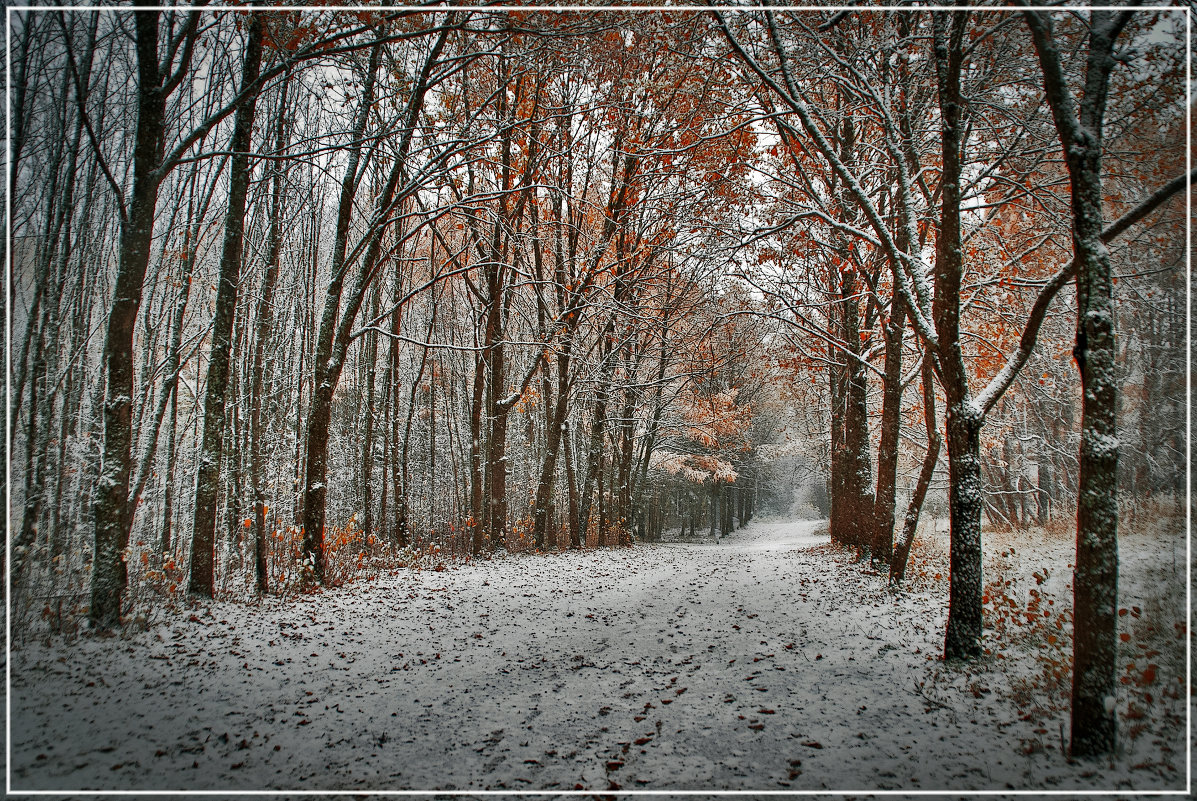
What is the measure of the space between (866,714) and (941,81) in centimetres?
534

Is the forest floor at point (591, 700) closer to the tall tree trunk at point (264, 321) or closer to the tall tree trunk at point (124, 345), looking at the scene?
the tall tree trunk at point (124, 345)

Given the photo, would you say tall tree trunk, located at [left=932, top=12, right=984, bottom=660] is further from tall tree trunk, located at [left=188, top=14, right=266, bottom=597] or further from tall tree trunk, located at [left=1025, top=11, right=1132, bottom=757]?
tall tree trunk, located at [left=188, top=14, right=266, bottom=597]

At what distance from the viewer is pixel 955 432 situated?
4676 mm

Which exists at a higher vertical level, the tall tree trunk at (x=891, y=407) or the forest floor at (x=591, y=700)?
the tall tree trunk at (x=891, y=407)

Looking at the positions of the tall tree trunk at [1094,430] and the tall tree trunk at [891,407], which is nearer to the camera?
the tall tree trunk at [1094,430]

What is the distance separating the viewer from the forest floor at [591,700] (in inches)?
117

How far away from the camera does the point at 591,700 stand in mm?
4168

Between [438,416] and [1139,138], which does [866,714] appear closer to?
[1139,138]

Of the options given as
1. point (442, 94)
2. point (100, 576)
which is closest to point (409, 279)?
point (442, 94)

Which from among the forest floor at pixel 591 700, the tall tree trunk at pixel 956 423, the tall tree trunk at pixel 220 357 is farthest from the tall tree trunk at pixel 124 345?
the tall tree trunk at pixel 956 423

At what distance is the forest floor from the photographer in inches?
117

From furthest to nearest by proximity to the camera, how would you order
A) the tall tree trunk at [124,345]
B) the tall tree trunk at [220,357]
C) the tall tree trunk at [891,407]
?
the tall tree trunk at [891,407], the tall tree trunk at [220,357], the tall tree trunk at [124,345]

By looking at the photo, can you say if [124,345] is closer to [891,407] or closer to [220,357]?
[220,357]

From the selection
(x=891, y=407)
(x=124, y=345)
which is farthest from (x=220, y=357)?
(x=891, y=407)
